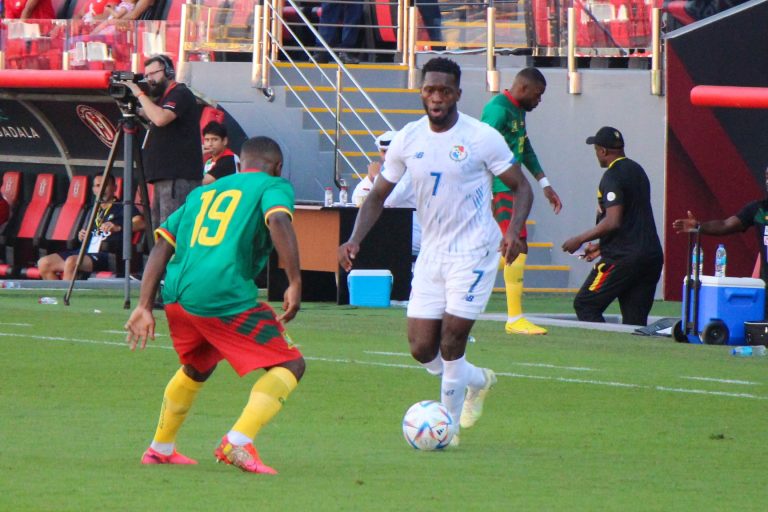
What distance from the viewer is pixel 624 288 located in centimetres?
1616

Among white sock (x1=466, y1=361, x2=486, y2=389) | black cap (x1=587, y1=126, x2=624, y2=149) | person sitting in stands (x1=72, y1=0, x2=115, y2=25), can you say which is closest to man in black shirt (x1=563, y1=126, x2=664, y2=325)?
black cap (x1=587, y1=126, x2=624, y2=149)

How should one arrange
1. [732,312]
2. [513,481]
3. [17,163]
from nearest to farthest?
[513,481] → [732,312] → [17,163]

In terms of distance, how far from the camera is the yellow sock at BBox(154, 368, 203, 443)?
7434 mm

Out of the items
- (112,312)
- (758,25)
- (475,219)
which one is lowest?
(112,312)

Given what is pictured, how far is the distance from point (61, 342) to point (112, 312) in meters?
2.99

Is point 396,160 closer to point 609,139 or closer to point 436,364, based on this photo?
point 436,364

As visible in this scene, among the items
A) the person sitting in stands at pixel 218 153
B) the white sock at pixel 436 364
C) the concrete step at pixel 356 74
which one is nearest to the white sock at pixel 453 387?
the white sock at pixel 436 364

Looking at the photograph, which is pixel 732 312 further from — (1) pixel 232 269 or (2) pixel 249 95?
(2) pixel 249 95

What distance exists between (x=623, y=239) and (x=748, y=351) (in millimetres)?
2656

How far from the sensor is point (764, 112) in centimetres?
1948

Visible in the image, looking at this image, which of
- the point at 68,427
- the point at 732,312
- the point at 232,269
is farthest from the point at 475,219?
the point at 732,312

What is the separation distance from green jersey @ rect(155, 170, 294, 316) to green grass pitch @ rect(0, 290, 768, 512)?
2.39 feet

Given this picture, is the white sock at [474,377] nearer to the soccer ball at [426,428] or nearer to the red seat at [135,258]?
the soccer ball at [426,428]

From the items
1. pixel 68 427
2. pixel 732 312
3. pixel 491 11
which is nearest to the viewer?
pixel 68 427
